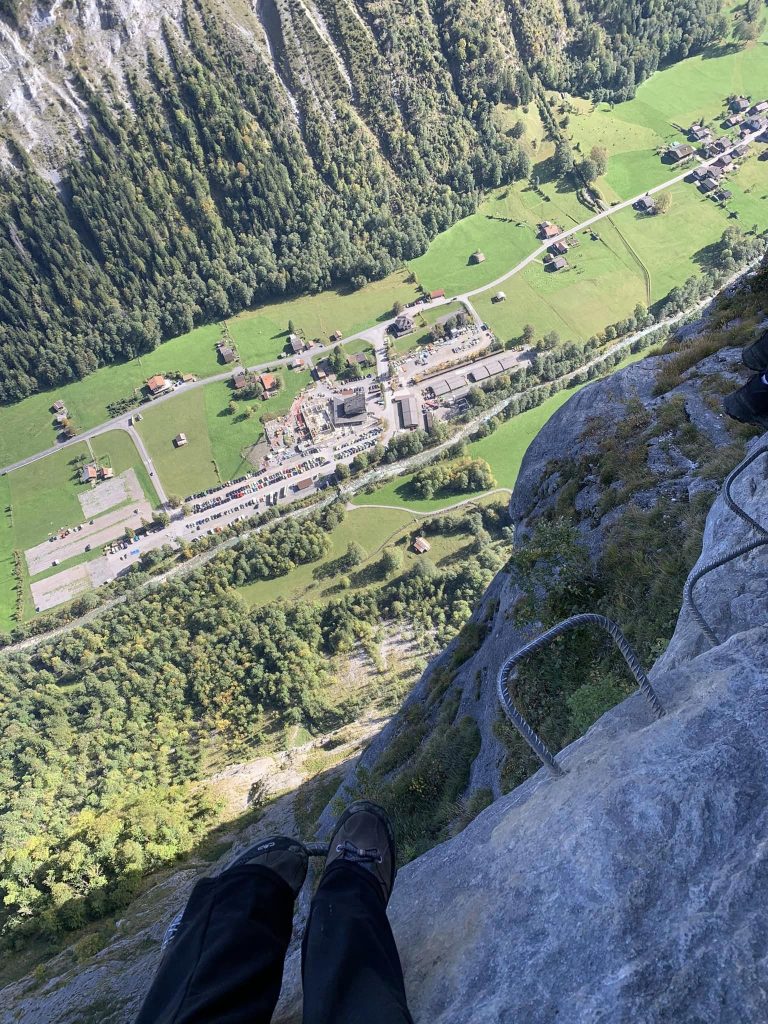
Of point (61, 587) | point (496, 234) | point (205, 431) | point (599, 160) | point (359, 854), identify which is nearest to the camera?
point (359, 854)

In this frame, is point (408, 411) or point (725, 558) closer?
point (725, 558)

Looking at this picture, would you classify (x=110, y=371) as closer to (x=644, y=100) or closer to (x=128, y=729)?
(x=128, y=729)

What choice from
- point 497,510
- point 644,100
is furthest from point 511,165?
point 497,510

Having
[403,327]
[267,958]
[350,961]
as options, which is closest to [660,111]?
[403,327]

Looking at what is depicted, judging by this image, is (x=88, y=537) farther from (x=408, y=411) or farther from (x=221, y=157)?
(x=221, y=157)

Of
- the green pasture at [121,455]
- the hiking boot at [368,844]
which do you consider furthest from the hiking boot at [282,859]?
the green pasture at [121,455]

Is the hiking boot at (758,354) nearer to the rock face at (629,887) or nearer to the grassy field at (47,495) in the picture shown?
the rock face at (629,887)
